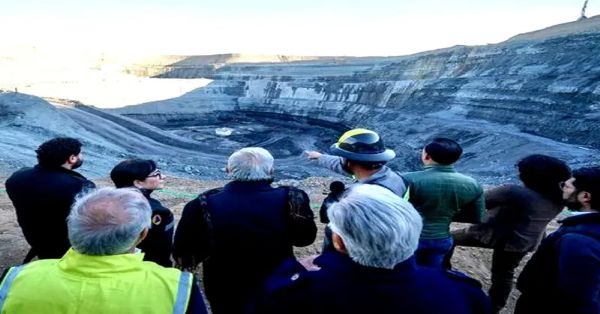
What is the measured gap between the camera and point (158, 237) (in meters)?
2.84

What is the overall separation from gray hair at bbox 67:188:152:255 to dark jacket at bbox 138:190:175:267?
1.01 metres

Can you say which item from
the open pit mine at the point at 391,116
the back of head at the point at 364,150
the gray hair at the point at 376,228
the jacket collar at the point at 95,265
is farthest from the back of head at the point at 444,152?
the open pit mine at the point at 391,116

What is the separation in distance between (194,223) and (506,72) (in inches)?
1182

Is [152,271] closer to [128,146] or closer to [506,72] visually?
[128,146]

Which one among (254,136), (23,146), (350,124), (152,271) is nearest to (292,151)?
(254,136)

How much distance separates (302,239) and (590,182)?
5.59ft

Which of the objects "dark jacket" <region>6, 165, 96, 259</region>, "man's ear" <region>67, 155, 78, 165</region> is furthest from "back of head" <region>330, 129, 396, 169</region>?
"man's ear" <region>67, 155, 78, 165</region>

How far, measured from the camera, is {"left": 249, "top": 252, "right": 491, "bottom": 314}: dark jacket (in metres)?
1.45

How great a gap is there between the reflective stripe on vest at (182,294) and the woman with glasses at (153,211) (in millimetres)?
1144

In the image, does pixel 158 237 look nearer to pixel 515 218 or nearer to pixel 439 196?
pixel 439 196

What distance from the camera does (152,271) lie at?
5.63 ft

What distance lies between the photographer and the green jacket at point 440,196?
3.27 m

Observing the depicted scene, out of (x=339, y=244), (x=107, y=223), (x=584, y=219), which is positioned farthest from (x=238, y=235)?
(x=584, y=219)

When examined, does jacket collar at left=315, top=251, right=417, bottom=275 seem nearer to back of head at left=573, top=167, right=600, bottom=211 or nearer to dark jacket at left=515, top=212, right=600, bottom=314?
dark jacket at left=515, top=212, right=600, bottom=314
